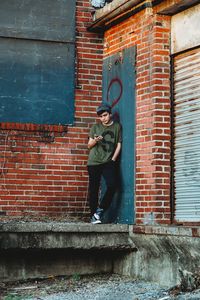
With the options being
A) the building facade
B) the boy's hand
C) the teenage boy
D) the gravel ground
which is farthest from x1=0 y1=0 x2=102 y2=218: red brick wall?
the gravel ground

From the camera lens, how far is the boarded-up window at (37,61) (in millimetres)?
10695

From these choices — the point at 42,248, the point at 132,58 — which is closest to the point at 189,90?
the point at 132,58

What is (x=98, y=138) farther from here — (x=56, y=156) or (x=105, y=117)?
(x=56, y=156)

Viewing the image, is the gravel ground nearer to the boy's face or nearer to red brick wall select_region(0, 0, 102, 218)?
red brick wall select_region(0, 0, 102, 218)

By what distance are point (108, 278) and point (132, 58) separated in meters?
3.18

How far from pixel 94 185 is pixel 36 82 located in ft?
6.03

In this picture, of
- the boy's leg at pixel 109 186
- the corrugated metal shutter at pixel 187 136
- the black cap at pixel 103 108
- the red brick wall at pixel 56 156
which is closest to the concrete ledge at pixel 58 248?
the boy's leg at pixel 109 186

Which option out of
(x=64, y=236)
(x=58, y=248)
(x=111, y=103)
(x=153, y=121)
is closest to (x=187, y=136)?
(x=153, y=121)

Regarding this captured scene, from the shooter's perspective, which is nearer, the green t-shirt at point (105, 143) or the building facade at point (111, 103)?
the building facade at point (111, 103)

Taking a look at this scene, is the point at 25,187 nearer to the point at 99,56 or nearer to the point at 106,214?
the point at 106,214

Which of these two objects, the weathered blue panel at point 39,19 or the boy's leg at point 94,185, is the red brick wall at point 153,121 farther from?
the weathered blue panel at point 39,19

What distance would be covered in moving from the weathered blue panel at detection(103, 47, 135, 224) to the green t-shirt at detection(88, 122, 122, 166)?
12 centimetres

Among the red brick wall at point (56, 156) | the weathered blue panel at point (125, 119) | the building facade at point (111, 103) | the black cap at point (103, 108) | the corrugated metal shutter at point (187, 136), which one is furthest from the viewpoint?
the red brick wall at point (56, 156)

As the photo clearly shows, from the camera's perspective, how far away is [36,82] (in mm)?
10844
